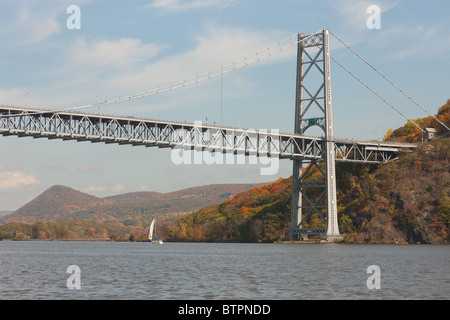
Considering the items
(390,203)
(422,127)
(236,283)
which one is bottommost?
(236,283)

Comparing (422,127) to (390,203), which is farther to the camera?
(422,127)

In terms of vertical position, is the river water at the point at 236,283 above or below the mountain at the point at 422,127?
below

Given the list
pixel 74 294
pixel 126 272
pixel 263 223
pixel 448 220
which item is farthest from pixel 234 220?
pixel 74 294

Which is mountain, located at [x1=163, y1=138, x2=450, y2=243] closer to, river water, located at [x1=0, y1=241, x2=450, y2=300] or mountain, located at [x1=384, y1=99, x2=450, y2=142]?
mountain, located at [x1=384, y1=99, x2=450, y2=142]

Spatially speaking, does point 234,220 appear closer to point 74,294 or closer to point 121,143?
point 121,143

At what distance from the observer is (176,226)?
18188 cm

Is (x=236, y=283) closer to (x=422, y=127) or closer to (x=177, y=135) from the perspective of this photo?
(x=177, y=135)

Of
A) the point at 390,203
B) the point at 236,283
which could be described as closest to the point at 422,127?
the point at 390,203

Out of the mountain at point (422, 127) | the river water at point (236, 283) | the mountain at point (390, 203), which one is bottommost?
the river water at point (236, 283)

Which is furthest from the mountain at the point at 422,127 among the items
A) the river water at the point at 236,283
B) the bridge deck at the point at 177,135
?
the river water at the point at 236,283

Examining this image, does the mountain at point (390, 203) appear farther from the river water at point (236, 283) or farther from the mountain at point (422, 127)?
the river water at point (236, 283)

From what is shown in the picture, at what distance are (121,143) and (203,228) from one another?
236 ft

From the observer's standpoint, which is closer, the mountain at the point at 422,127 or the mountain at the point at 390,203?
the mountain at the point at 390,203
